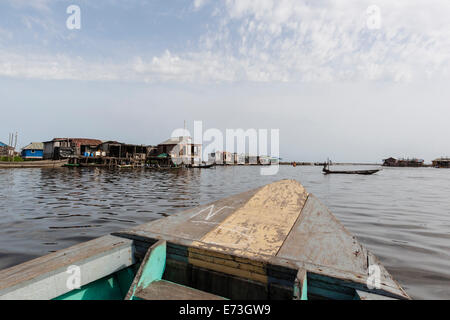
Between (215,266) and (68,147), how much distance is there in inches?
1980

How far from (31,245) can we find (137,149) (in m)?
47.6

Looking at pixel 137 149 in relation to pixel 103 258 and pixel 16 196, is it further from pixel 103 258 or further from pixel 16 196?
pixel 103 258

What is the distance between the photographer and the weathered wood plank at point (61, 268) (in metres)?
1.82

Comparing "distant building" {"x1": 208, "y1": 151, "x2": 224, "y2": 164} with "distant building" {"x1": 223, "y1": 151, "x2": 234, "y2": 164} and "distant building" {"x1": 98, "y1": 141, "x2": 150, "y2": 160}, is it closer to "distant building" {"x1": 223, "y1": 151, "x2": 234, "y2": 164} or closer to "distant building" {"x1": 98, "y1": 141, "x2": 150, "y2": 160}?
"distant building" {"x1": 223, "y1": 151, "x2": 234, "y2": 164}

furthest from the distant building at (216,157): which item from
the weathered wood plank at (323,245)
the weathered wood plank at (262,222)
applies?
the weathered wood plank at (323,245)

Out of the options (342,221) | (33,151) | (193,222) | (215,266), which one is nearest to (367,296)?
(215,266)

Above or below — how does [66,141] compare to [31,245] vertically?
above

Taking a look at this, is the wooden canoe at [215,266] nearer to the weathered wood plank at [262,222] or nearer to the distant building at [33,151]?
the weathered wood plank at [262,222]

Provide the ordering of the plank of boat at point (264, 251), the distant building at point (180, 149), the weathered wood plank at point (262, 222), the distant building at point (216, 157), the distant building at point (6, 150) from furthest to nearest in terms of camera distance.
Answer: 1. the distant building at point (216, 157)
2. the distant building at point (180, 149)
3. the distant building at point (6, 150)
4. the weathered wood plank at point (262, 222)
5. the plank of boat at point (264, 251)

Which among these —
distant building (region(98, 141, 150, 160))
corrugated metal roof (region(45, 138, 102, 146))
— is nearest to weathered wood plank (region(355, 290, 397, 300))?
distant building (region(98, 141, 150, 160))

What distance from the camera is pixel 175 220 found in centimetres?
367
